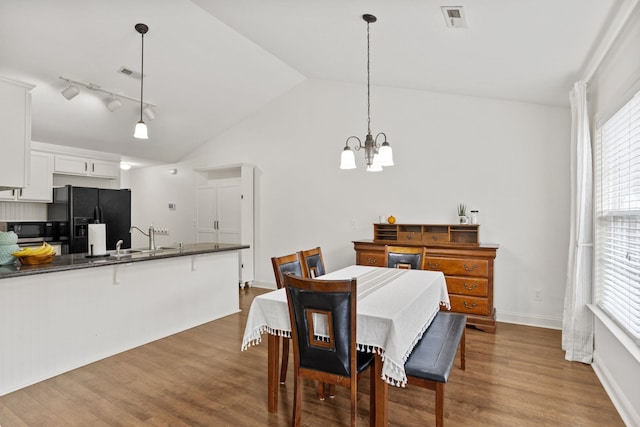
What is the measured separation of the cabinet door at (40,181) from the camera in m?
5.11

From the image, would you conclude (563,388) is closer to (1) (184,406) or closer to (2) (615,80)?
(2) (615,80)

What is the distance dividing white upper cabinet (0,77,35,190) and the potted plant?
4364 millimetres

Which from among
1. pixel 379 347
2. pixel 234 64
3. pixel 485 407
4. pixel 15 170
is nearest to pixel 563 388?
pixel 485 407

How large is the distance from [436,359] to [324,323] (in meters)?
0.67

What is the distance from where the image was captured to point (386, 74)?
4.32m

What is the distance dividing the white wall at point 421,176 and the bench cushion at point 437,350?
1939 mm

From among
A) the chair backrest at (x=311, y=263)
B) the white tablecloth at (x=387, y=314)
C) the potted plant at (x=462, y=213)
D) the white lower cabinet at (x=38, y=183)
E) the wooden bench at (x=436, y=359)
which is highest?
the white lower cabinet at (x=38, y=183)

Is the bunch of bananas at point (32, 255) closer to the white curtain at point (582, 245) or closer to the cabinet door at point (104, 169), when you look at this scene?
the cabinet door at point (104, 169)

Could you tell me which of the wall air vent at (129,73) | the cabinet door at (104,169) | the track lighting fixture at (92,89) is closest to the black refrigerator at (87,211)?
the cabinet door at (104,169)

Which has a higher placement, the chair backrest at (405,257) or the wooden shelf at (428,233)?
the wooden shelf at (428,233)

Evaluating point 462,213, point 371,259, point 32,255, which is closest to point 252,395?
point 32,255

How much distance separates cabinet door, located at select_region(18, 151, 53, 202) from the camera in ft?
16.8

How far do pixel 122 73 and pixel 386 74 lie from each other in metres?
3.14

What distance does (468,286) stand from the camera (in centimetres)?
398
